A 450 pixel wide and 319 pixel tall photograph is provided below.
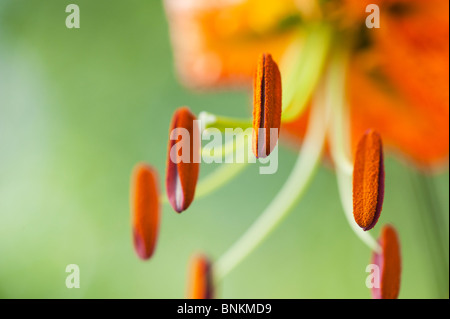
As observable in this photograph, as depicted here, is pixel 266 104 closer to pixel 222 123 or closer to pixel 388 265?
pixel 222 123

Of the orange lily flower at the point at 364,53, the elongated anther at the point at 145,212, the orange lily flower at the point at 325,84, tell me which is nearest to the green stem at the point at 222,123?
the orange lily flower at the point at 325,84

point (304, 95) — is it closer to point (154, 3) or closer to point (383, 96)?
point (383, 96)

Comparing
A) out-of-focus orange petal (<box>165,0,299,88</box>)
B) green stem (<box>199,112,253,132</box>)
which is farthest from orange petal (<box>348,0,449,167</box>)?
green stem (<box>199,112,253,132</box>)

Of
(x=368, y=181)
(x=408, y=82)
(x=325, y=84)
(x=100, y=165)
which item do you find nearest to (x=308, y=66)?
(x=325, y=84)

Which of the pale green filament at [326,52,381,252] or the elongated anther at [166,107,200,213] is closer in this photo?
the elongated anther at [166,107,200,213]

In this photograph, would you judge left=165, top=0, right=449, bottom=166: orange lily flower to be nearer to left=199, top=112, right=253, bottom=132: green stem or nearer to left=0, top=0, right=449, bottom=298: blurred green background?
left=199, top=112, right=253, bottom=132: green stem
